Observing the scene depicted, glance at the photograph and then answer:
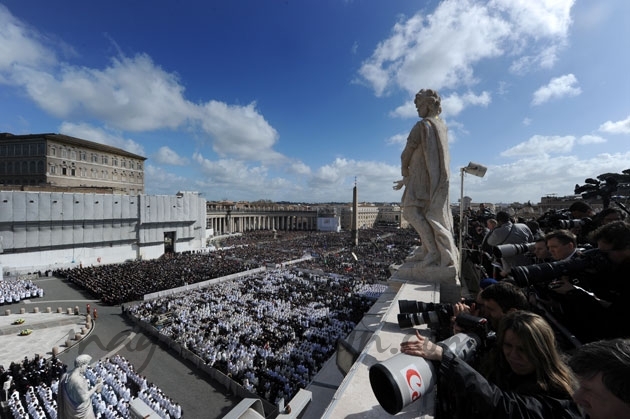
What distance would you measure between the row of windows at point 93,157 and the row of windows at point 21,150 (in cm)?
126

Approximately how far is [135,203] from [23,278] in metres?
12.1

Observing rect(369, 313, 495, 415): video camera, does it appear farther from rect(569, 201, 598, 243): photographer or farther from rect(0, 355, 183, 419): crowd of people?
rect(0, 355, 183, 419): crowd of people

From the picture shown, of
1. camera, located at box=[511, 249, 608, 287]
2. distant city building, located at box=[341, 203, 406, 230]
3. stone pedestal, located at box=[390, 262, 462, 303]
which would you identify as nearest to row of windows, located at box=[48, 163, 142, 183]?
stone pedestal, located at box=[390, 262, 462, 303]

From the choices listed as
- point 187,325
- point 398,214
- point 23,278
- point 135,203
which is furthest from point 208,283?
point 398,214

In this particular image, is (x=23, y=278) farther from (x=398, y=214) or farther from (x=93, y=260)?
(x=398, y=214)

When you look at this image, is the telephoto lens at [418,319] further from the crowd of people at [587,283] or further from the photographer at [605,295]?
the photographer at [605,295]

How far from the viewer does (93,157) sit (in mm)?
40625

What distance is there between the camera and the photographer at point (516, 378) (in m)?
1.27

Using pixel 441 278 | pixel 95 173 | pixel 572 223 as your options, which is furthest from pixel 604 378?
pixel 95 173

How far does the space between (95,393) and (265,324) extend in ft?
23.0

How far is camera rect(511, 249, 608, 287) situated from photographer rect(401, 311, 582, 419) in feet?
1.96

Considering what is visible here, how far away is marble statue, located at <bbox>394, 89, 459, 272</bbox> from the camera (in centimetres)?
478

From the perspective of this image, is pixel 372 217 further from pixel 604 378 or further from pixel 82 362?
pixel 604 378

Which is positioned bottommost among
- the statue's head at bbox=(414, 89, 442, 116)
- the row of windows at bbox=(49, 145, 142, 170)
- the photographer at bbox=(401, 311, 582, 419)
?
the photographer at bbox=(401, 311, 582, 419)
